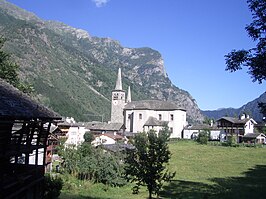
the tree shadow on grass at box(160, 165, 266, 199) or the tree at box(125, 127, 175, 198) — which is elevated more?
the tree at box(125, 127, 175, 198)

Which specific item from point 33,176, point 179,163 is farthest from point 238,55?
point 179,163

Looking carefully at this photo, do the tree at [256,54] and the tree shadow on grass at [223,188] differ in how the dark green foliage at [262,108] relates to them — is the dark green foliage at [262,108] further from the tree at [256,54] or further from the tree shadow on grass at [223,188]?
the tree shadow on grass at [223,188]

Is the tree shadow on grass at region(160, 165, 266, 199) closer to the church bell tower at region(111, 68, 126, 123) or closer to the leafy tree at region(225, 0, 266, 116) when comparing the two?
the leafy tree at region(225, 0, 266, 116)

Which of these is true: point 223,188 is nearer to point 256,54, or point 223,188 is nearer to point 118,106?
point 256,54

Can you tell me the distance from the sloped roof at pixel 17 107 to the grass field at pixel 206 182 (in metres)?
10.7

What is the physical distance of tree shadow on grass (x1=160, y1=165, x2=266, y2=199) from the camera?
22789mm

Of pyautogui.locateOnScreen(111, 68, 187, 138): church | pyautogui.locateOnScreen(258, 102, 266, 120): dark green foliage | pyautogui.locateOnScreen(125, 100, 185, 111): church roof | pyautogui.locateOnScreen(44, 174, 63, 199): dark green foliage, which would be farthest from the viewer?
pyautogui.locateOnScreen(125, 100, 185, 111): church roof

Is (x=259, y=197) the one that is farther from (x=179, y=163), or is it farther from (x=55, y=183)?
(x=179, y=163)

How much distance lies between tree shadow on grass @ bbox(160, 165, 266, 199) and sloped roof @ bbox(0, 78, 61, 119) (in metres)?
14.2

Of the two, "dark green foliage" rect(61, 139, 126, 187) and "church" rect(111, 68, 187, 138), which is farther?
"church" rect(111, 68, 187, 138)

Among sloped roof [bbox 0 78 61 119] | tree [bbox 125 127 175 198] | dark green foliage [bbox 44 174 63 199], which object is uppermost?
sloped roof [bbox 0 78 61 119]

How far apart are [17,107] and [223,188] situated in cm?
2002

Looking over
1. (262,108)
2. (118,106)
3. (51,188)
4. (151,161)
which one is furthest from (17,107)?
(118,106)

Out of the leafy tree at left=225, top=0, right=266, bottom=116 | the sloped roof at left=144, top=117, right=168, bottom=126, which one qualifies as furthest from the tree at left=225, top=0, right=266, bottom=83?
the sloped roof at left=144, top=117, right=168, bottom=126
